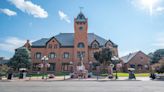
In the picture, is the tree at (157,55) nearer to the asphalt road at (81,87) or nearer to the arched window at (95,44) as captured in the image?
the arched window at (95,44)

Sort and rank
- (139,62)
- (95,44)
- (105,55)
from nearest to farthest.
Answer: (105,55)
(95,44)
(139,62)

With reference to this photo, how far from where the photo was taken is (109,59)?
49.2m

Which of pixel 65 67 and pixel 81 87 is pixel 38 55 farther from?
pixel 81 87

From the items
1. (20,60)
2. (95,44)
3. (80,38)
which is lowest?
(20,60)

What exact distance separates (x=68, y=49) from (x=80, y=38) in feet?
16.2

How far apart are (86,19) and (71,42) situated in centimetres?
853

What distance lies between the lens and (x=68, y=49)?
6212 cm

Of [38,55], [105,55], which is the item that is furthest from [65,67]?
[105,55]

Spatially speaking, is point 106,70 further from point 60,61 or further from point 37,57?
point 37,57

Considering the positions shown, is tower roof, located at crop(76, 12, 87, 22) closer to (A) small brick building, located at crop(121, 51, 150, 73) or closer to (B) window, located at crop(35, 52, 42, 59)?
(B) window, located at crop(35, 52, 42, 59)

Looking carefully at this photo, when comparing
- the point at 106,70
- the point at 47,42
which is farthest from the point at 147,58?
the point at 47,42

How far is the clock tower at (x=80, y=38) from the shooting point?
61531 mm

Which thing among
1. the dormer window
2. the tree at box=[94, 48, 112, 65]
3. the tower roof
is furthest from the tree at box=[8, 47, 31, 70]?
the tree at box=[94, 48, 112, 65]

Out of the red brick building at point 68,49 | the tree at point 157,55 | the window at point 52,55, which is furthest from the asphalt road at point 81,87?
the tree at point 157,55
